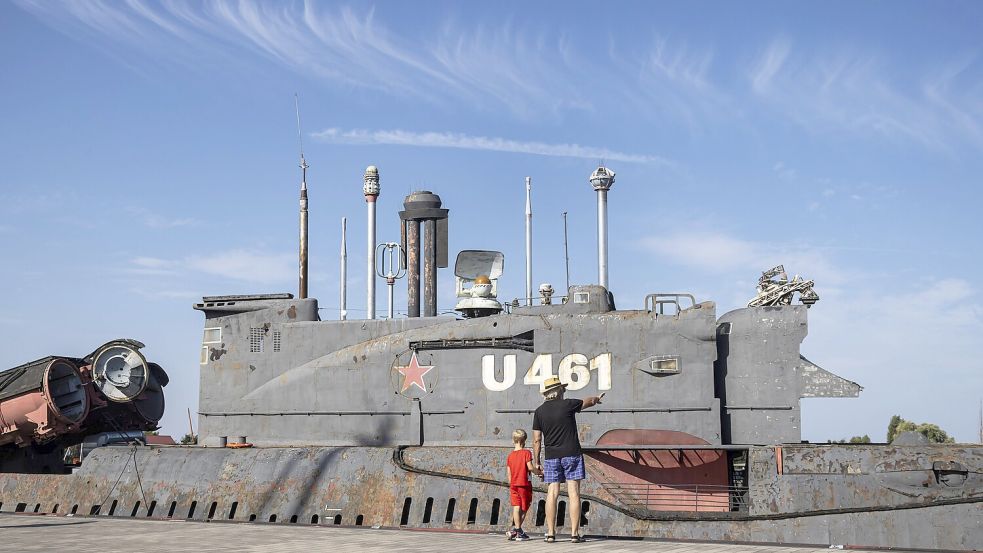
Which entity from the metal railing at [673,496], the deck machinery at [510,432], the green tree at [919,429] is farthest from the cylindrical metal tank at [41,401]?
the green tree at [919,429]

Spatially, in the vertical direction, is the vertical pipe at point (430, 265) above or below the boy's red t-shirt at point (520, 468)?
above

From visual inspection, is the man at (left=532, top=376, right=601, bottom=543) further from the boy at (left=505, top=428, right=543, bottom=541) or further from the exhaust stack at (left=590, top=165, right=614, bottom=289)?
the exhaust stack at (left=590, top=165, right=614, bottom=289)

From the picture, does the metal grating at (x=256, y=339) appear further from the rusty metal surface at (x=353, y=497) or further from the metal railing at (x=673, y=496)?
the metal railing at (x=673, y=496)

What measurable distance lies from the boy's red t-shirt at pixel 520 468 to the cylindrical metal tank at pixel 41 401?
1578 cm

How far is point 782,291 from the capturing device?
61.3ft

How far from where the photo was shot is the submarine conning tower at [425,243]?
2369cm

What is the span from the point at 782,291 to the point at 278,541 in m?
10.6

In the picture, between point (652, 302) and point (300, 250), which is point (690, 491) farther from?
point (300, 250)

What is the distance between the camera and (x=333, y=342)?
69.8ft

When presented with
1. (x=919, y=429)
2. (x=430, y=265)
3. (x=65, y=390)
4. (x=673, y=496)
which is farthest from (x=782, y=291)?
(x=919, y=429)

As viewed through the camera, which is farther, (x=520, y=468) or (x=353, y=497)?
(x=353, y=497)

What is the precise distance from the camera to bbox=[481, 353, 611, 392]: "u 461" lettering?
62.5 feet

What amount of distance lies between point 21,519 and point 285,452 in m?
4.60

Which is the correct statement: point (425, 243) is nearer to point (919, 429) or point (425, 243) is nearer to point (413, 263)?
point (413, 263)
